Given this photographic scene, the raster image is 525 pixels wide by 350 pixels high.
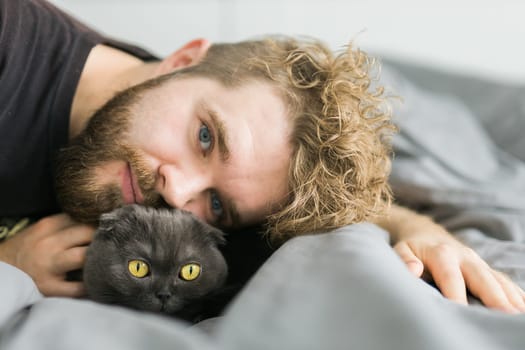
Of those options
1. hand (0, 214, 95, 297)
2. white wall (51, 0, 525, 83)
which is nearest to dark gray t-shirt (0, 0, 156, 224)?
hand (0, 214, 95, 297)

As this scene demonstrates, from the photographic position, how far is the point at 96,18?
2447 millimetres

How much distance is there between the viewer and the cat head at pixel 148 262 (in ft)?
2.56

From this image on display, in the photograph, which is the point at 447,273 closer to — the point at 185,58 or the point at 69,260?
the point at 69,260

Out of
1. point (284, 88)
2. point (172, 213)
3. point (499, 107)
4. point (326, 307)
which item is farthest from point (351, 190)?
point (499, 107)

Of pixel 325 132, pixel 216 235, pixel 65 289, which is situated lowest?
pixel 65 289

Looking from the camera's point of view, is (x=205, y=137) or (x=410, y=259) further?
(x=205, y=137)

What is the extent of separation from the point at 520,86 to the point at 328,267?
1.41m

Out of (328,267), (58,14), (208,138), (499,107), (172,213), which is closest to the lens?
(328,267)

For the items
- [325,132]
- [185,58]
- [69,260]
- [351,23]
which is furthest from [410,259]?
[351,23]

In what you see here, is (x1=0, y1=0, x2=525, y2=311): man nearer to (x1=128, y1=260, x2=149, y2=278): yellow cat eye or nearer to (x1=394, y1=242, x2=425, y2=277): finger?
(x1=394, y1=242, x2=425, y2=277): finger

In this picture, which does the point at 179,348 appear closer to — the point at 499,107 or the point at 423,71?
the point at 499,107

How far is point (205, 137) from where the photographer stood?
970 mm

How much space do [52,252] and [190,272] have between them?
0.27 metres

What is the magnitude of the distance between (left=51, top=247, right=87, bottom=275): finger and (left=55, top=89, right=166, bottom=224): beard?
86 mm
